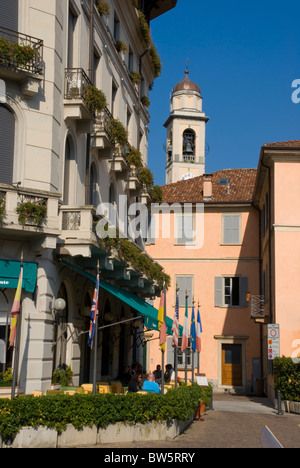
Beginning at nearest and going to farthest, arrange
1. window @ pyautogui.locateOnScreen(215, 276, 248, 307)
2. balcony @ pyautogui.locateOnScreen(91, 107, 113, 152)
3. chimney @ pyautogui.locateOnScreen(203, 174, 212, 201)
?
1. balcony @ pyautogui.locateOnScreen(91, 107, 113, 152)
2. window @ pyautogui.locateOnScreen(215, 276, 248, 307)
3. chimney @ pyautogui.locateOnScreen(203, 174, 212, 201)

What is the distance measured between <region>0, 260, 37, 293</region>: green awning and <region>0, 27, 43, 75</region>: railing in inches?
177

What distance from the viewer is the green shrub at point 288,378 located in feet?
82.3

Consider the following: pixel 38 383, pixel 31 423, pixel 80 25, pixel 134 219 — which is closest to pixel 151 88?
pixel 134 219

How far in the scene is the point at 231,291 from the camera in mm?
38781

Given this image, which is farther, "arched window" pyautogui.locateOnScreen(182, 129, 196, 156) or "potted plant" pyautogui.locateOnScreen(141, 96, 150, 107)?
"arched window" pyautogui.locateOnScreen(182, 129, 196, 156)

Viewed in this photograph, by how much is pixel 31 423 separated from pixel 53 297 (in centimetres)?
422

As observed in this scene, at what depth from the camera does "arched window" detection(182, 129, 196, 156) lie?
260 feet

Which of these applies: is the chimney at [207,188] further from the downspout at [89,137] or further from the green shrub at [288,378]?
the downspout at [89,137]

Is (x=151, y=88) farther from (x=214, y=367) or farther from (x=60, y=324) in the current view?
(x=60, y=324)

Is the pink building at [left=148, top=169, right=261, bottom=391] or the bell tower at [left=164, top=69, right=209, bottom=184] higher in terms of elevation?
the bell tower at [left=164, top=69, right=209, bottom=184]

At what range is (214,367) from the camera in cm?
3772

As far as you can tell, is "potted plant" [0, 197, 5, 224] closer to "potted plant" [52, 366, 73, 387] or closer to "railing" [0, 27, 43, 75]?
"railing" [0, 27, 43, 75]

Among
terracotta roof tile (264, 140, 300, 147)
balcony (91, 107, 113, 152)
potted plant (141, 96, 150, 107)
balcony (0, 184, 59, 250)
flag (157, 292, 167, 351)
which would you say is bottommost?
flag (157, 292, 167, 351)

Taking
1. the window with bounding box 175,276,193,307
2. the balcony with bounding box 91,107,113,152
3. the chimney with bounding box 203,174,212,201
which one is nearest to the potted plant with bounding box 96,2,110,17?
the balcony with bounding box 91,107,113,152
